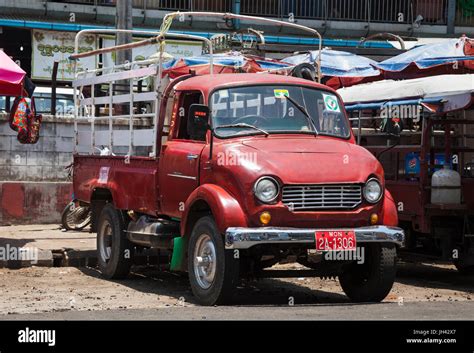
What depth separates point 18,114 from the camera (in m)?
16.7

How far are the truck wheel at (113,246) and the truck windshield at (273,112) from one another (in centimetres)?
267

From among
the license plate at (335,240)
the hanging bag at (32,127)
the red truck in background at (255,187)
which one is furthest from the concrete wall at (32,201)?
the license plate at (335,240)

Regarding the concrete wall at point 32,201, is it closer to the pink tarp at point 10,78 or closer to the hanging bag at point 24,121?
the hanging bag at point 24,121

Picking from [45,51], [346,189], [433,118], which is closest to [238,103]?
[346,189]

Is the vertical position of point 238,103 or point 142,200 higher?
point 238,103

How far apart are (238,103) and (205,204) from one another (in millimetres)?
1283

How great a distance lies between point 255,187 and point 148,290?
2.72 meters

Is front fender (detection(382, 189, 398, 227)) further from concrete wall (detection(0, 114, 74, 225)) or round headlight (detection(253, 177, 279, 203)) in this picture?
concrete wall (detection(0, 114, 74, 225))

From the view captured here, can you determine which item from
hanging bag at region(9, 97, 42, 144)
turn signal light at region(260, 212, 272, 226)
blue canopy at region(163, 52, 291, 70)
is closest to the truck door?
turn signal light at region(260, 212, 272, 226)

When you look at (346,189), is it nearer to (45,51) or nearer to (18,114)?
(18,114)

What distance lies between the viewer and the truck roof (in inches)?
461

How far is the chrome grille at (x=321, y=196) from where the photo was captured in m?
10.6
